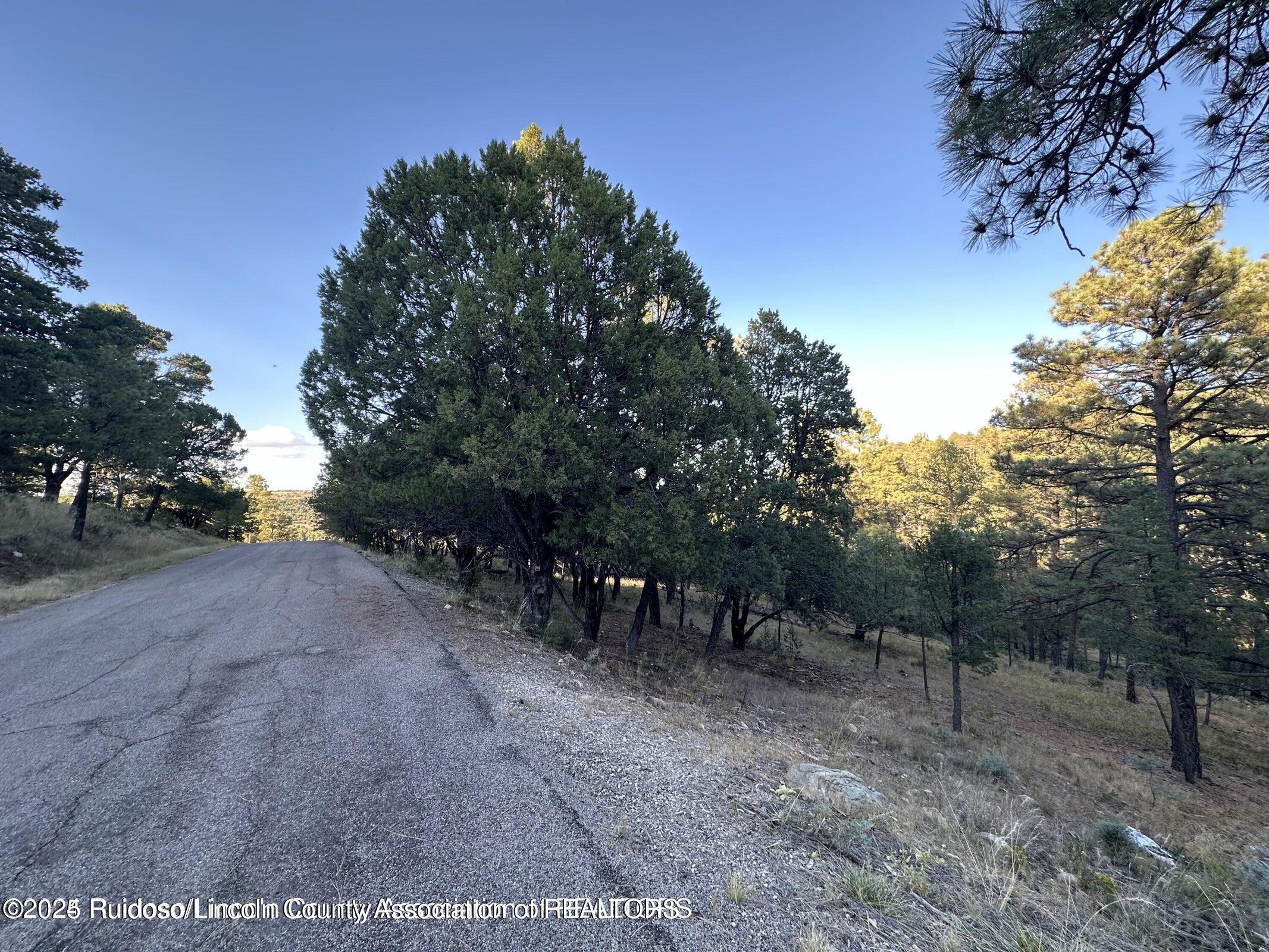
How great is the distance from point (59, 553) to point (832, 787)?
2630 centimetres

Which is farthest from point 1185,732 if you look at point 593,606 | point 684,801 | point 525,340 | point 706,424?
point 525,340

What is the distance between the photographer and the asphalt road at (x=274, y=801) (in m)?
2.23

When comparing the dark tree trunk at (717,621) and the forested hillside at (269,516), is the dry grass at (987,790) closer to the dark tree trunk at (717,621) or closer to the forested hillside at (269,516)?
the dark tree trunk at (717,621)

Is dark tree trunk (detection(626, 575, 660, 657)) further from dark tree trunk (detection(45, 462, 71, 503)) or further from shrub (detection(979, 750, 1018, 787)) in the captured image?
dark tree trunk (detection(45, 462, 71, 503))

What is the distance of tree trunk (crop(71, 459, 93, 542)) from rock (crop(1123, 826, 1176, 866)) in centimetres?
3319

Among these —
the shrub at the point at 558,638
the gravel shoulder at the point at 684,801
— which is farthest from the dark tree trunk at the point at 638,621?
the gravel shoulder at the point at 684,801

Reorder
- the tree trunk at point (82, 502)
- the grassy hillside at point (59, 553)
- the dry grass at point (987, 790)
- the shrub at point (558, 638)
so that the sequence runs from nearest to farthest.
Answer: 1. the dry grass at point (987, 790)
2. the shrub at point (558, 638)
3. the grassy hillside at point (59, 553)
4. the tree trunk at point (82, 502)

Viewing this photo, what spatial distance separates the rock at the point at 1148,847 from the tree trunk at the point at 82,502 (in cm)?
3319

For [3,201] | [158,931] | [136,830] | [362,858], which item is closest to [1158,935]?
[362,858]

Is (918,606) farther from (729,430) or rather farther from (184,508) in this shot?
(184,508)

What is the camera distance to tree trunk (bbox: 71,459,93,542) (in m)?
19.7

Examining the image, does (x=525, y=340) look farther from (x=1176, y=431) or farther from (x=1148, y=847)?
(x=1176, y=431)

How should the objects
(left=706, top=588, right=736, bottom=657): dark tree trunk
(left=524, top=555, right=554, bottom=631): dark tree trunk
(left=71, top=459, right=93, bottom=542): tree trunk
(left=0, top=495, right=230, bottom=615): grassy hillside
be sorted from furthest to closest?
(left=71, top=459, right=93, bottom=542): tree trunk, (left=706, top=588, right=736, bottom=657): dark tree trunk, (left=0, top=495, right=230, bottom=615): grassy hillside, (left=524, top=555, right=554, bottom=631): dark tree trunk


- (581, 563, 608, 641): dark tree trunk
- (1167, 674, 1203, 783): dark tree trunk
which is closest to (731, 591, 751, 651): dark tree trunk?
(581, 563, 608, 641): dark tree trunk
